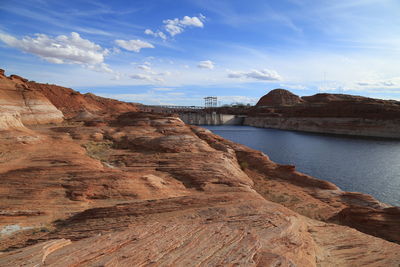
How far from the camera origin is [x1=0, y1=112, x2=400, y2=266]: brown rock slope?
5.86 meters

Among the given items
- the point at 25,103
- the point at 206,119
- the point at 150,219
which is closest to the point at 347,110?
the point at 206,119

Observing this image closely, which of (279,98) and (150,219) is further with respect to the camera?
(279,98)

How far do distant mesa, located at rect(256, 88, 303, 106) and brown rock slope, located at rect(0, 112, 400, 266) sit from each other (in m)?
128

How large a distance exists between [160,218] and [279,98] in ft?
469

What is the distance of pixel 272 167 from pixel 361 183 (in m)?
8.09

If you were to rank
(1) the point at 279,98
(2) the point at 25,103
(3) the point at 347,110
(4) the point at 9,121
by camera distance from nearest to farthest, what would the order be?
1. (4) the point at 9,121
2. (2) the point at 25,103
3. (3) the point at 347,110
4. (1) the point at 279,98

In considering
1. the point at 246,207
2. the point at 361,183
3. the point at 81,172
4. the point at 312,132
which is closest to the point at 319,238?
the point at 246,207

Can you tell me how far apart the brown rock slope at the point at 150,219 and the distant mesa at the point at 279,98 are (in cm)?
12799

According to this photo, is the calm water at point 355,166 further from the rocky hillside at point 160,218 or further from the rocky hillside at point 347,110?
the rocky hillside at point 347,110

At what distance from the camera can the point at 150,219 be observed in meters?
7.84

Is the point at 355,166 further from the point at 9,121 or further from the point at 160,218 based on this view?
the point at 9,121

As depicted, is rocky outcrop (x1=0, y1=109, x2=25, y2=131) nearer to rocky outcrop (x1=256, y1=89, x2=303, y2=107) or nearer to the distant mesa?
rocky outcrop (x1=256, y1=89, x2=303, y2=107)

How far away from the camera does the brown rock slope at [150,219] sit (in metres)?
5.86

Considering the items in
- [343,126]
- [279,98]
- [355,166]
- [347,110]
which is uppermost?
[279,98]
